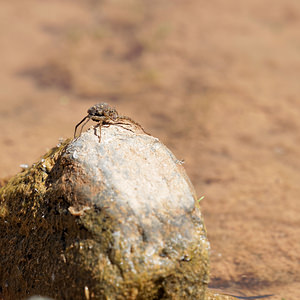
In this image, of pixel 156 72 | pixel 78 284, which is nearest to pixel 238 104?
pixel 156 72

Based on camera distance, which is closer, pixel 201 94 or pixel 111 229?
pixel 111 229

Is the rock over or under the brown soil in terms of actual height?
under

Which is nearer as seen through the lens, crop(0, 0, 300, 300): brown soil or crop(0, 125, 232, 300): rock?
crop(0, 125, 232, 300): rock

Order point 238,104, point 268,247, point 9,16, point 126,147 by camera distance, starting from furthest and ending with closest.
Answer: point 9,16 → point 238,104 → point 268,247 → point 126,147

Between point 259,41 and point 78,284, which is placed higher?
point 259,41

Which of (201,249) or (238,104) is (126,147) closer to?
(201,249)
